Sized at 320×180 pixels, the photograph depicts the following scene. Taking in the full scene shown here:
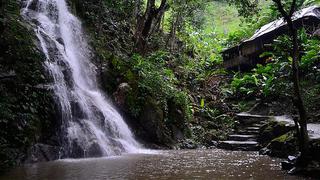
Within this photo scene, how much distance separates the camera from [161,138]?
14320 mm

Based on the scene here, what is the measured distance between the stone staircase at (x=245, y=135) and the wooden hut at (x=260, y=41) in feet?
19.5

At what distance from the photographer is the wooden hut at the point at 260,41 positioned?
21.9 metres

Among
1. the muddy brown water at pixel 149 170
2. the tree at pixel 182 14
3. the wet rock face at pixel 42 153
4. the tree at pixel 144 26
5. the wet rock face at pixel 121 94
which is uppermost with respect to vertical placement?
the tree at pixel 182 14

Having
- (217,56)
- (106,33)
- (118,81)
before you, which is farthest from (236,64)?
(118,81)

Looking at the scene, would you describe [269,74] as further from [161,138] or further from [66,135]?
[66,135]

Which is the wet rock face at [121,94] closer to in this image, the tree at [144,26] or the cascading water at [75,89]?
the cascading water at [75,89]

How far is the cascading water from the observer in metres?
10.8

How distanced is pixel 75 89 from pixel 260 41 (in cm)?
1668

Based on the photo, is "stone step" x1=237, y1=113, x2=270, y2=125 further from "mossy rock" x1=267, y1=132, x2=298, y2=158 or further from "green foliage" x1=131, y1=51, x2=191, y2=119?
"mossy rock" x1=267, y1=132, x2=298, y2=158

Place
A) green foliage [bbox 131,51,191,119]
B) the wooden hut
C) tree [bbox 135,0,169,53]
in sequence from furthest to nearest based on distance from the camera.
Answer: the wooden hut
tree [bbox 135,0,169,53]
green foliage [bbox 131,51,191,119]

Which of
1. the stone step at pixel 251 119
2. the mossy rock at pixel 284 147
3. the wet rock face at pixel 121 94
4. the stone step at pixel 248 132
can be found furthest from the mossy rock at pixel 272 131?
the wet rock face at pixel 121 94

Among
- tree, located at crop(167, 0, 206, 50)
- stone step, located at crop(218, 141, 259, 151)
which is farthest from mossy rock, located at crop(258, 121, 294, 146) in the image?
tree, located at crop(167, 0, 206, 50)

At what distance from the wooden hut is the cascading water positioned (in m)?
11.1

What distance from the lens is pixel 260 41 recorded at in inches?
998
